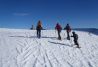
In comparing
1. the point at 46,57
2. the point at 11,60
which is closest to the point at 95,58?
the point at 46,57

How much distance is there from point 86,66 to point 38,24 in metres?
11.0

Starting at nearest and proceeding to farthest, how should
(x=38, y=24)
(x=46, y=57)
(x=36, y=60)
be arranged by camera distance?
(x=36, y=60) → (x=46, y=57) → (x=38, y=24)

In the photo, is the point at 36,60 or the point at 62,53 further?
the point at 62,53

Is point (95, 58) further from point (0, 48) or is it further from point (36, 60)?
point (0, 48)

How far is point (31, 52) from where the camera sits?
15906mm

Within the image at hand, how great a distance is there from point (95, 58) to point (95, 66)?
2497mm

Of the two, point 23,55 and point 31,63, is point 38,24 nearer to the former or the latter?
point 23,55

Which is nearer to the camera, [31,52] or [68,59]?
[68,59]

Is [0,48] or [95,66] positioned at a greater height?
[0,48]

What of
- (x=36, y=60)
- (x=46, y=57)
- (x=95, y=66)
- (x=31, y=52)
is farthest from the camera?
(x=31, y=52)

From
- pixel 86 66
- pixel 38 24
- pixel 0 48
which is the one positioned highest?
pixel 38 24

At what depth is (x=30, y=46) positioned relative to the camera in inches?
713

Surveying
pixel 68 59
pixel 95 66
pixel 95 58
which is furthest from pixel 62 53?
pixel 95 66

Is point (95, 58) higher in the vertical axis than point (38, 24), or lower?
lower
